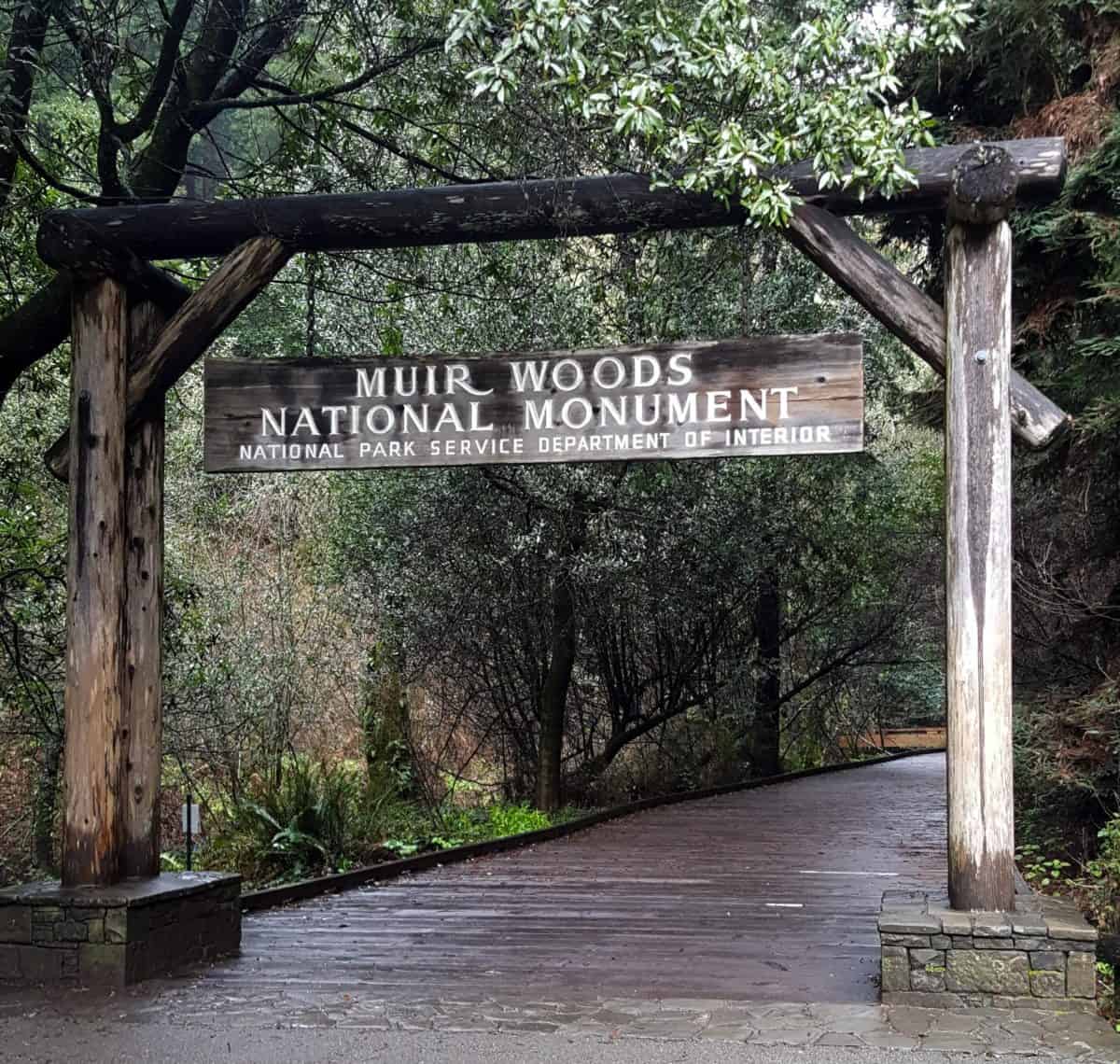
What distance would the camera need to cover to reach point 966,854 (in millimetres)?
6398

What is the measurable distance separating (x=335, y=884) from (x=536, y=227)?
5.66m

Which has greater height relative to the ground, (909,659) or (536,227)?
(536,227)

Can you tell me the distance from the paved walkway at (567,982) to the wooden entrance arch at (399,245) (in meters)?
0.86

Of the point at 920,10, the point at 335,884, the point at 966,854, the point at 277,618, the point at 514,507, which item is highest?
the point at 920,10

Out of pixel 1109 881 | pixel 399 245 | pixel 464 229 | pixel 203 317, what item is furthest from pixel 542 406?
→ pixel 1109 881

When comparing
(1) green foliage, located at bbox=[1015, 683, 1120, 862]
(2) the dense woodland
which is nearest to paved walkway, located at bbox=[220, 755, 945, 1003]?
(1) green foliage, located at bbox=[1015, 683, 1120, 862]

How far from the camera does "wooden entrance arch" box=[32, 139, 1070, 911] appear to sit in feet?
21.1

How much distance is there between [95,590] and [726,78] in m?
4.03

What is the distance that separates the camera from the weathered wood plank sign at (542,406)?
686cm

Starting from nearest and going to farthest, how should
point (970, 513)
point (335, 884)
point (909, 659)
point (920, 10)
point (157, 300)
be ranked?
point (920, 10), point (970, 513), point (157, 300), point (335, 884), point (909, 659)

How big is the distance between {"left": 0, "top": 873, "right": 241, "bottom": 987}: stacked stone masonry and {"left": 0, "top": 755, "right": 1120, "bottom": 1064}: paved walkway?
0.55ft

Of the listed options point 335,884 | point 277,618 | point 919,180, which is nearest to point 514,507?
point 277,618

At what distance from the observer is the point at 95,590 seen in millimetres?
7262

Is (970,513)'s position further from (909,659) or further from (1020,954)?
(909,659)
